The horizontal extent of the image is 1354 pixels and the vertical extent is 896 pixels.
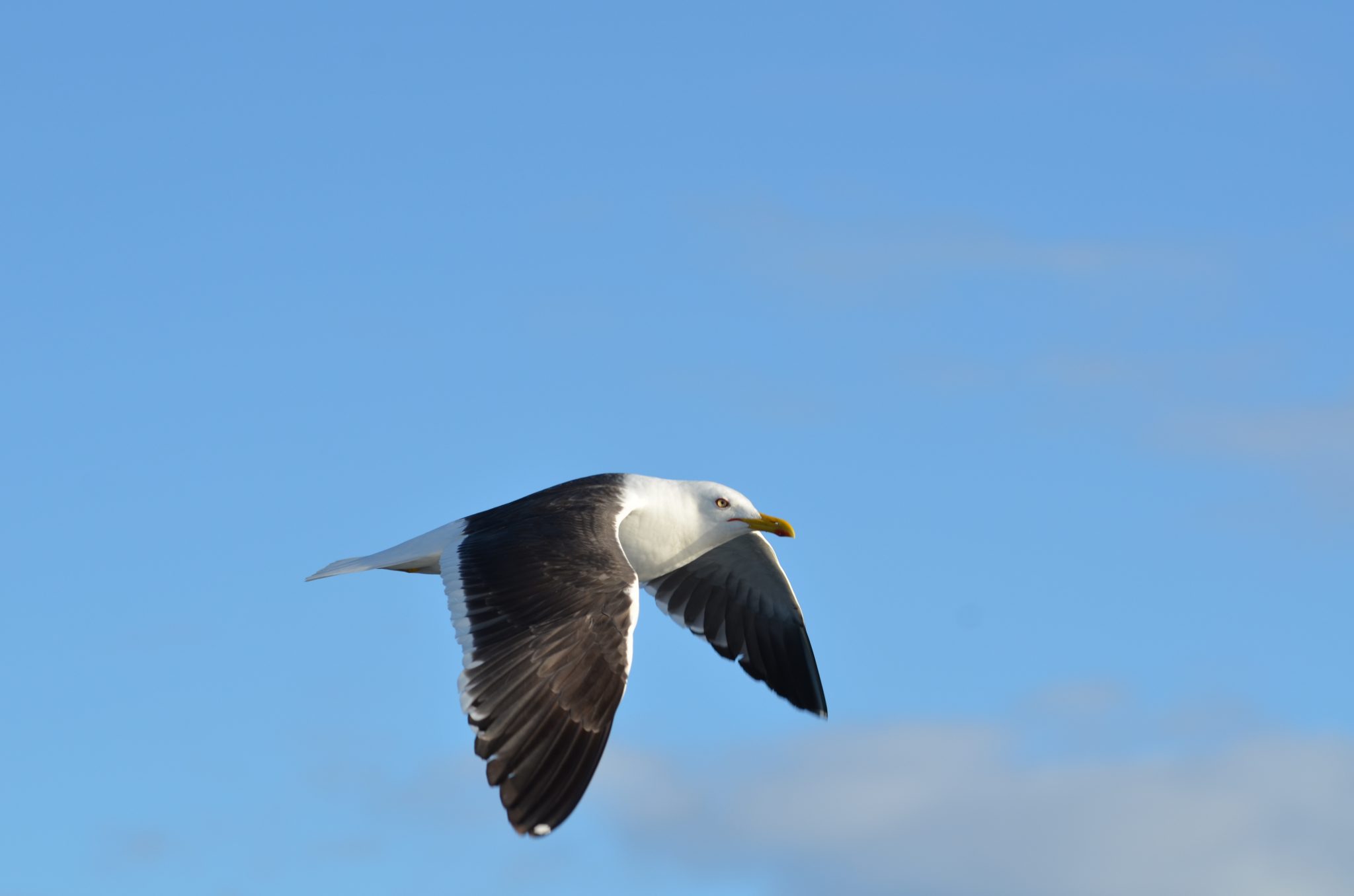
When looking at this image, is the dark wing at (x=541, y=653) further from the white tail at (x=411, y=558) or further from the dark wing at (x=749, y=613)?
the dark wing at (x=749, y=613)

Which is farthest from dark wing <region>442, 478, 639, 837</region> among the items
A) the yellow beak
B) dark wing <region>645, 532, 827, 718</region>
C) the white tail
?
dark wing <region>645, 532, 827, 718</region>

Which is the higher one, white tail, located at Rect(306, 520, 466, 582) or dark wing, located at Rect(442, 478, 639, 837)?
white tail, located at Rect(306, 520, 466, 582)

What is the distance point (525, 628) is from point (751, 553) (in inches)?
239

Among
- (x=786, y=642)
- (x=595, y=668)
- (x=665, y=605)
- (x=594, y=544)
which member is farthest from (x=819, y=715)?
(x=595, y=668)

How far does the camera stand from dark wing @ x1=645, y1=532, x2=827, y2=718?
19516 millimetres

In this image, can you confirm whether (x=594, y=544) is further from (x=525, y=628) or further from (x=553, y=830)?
(x=553, y=830)

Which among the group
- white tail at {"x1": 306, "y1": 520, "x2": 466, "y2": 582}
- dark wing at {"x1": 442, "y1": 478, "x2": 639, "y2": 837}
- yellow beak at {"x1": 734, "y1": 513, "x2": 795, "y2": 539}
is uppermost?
yellow beak at {"x1": 734, "y1": 513, "x2": 795, "y2": 539}

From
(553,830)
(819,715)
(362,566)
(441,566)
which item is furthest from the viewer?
(819,715)

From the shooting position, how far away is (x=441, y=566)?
15.1 m

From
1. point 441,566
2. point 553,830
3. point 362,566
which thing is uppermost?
point 362,566

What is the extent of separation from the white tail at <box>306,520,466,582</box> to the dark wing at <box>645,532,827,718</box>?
11.9 feet

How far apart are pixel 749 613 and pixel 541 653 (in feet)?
21.5

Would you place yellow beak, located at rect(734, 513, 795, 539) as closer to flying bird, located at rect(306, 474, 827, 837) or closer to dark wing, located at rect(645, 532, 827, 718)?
flying bird, located at rect(306, 474, 827, 837)

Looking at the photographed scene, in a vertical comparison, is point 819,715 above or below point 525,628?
above
